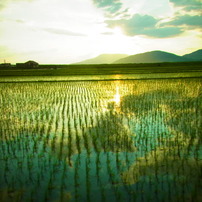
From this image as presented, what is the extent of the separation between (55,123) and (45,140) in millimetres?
1389

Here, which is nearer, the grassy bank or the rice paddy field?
the rice paddy field

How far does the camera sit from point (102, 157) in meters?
3.70

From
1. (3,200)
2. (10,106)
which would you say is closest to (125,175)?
(3,200)

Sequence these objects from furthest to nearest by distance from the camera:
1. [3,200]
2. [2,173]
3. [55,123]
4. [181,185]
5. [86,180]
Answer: [55,123]
[2,173]
[86,180]
[181,185]
[3,200]

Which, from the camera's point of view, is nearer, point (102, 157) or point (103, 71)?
point (102, 157)

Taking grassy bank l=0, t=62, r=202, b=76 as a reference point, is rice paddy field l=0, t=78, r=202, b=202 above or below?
below

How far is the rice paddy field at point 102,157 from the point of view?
2709 millimetres

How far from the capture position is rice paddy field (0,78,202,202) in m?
2.71

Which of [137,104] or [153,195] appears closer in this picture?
[153,195]

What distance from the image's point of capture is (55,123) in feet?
19.7

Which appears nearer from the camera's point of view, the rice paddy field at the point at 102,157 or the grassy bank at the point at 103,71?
the rice paddy field at the point at 102,157

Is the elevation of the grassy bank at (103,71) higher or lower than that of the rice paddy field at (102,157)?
higher

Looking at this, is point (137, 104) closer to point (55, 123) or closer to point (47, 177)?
point (55, 123)

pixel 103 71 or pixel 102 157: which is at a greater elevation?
pixel 103 71
